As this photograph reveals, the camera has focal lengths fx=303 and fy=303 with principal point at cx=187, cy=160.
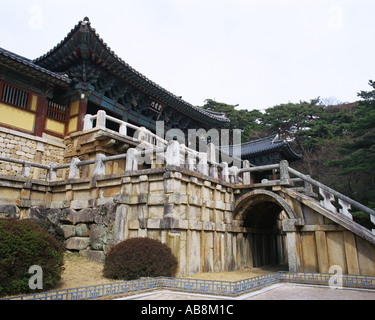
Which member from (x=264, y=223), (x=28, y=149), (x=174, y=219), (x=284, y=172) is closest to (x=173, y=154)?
(x=174, y=219)

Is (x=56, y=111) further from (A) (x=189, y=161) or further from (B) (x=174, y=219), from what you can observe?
(B) (x=174, y=219)

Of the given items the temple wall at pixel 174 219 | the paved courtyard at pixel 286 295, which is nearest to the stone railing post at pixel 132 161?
the temple wall at pixel 174 219

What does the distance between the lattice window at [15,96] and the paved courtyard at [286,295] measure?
1142 cm

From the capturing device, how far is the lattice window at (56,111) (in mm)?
15477

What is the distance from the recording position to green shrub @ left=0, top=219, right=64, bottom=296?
21.2ft

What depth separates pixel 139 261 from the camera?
834cm

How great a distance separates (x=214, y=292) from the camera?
6926 millimetres

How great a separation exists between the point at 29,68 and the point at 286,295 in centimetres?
1320

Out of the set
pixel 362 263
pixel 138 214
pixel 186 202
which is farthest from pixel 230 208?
pixel 362 263

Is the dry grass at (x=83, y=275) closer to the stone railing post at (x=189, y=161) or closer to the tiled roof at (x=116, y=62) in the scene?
the stone railing post at (x=189, y=161)

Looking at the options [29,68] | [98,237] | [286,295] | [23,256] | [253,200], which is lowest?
[286,295]

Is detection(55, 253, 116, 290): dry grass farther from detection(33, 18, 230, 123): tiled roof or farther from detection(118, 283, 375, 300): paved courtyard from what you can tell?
detection(33, 18, 230, 123): tiled roof
